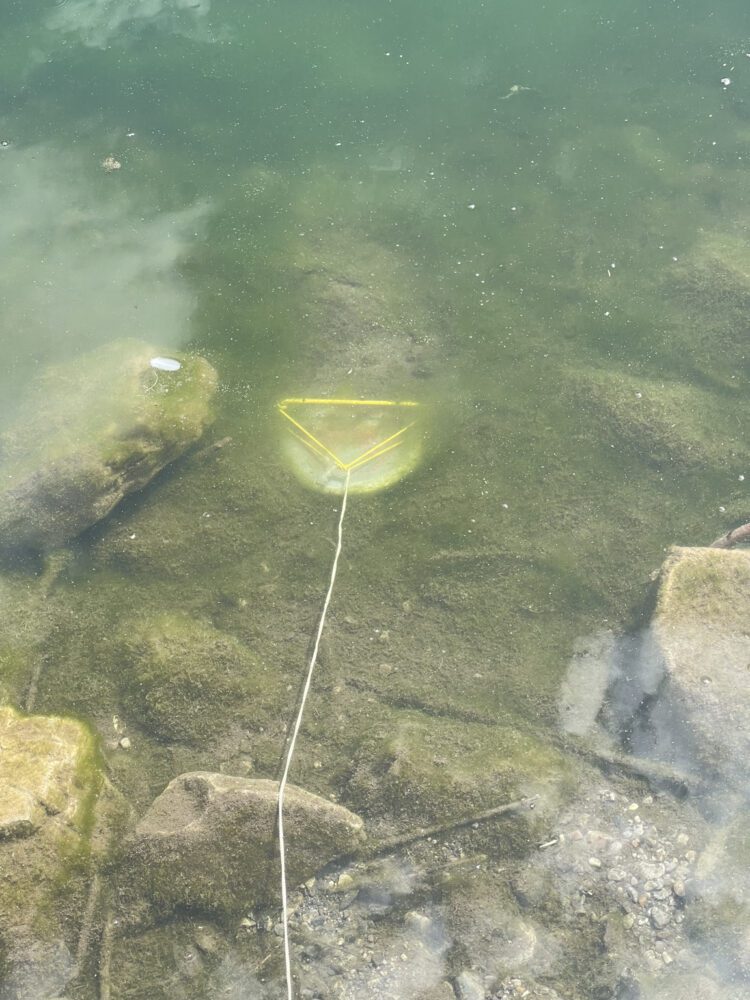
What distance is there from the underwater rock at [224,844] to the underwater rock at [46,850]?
19 centimetres

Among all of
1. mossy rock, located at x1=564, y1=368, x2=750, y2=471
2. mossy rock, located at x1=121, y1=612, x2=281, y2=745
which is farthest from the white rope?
mossy rock, located at x1=564, y1=368, x2=750, y2=471

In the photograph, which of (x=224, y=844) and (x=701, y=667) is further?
(x=701, y=667)

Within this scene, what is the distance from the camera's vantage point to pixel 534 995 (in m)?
2.96

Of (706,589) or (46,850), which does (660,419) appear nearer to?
(706,589)

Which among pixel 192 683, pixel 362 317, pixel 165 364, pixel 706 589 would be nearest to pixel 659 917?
pixel 706 589

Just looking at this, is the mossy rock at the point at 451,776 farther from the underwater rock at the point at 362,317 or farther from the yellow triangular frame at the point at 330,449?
the underwater rock at the point at 362,317

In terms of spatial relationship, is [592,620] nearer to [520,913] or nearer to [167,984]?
[520,913]

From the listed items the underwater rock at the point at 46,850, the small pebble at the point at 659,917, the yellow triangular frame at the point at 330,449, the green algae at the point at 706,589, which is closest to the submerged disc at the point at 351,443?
the yellow triangular frame at the point at 330,449

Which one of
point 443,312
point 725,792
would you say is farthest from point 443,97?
point 725,792

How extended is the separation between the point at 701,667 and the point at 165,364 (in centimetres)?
347

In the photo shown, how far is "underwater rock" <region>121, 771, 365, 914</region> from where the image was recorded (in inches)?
120

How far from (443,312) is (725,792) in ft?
11.0

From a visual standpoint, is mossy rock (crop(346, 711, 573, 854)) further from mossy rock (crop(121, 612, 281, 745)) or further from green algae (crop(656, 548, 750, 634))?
green algae (crop(656, 548, 750, 634))

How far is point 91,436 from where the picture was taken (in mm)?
4129
